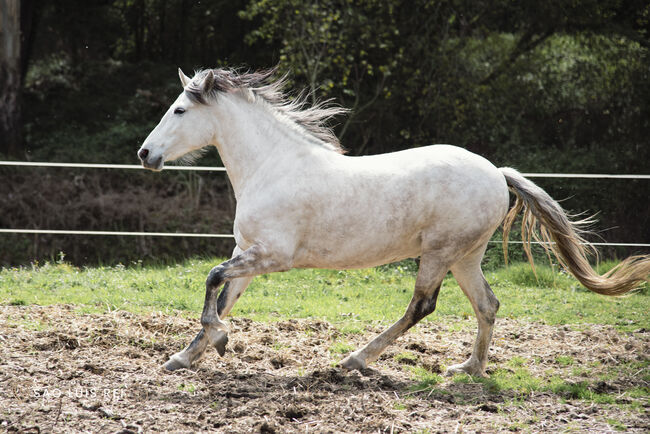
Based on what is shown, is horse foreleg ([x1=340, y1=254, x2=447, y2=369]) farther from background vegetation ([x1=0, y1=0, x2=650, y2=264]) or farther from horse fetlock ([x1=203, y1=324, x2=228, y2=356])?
background vegetation ([x1=0, y1=0, x2=650, y2=264])

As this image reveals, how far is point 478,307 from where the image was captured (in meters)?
4.51

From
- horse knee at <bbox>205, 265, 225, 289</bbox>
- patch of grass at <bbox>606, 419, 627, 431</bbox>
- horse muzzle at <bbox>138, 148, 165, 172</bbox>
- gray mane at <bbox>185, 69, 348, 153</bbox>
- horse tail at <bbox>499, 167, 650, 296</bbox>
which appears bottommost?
patch of grass at <bbox>606, 419, 627, 431</bbox>

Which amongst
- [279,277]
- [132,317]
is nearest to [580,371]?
[132,317]

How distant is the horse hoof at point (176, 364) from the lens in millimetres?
4262

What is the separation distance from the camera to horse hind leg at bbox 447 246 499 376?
4.39 meters

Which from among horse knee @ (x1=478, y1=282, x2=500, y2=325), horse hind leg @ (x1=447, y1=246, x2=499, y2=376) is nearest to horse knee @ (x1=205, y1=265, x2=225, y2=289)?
horse hind leg @ (x1=447, y1=246, x2=499, y2=376)

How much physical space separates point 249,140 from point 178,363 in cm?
148

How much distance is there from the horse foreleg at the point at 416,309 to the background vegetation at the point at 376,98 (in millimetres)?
6953

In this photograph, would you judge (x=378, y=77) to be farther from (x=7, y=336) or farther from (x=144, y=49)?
(x=7, y=336)

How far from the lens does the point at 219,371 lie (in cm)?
428

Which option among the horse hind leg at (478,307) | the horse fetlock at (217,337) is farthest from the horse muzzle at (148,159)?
the horse hind leg at (478,307)

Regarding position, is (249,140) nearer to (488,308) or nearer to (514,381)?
(488,308)

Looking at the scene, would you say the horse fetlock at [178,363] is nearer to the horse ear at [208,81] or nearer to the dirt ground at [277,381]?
the dirt ground at [277,381]

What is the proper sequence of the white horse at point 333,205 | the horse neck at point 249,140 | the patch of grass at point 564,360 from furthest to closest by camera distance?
the patch of grass at point 564,360 → the horse neck at point 249,140 → the white horse at point 333,205
